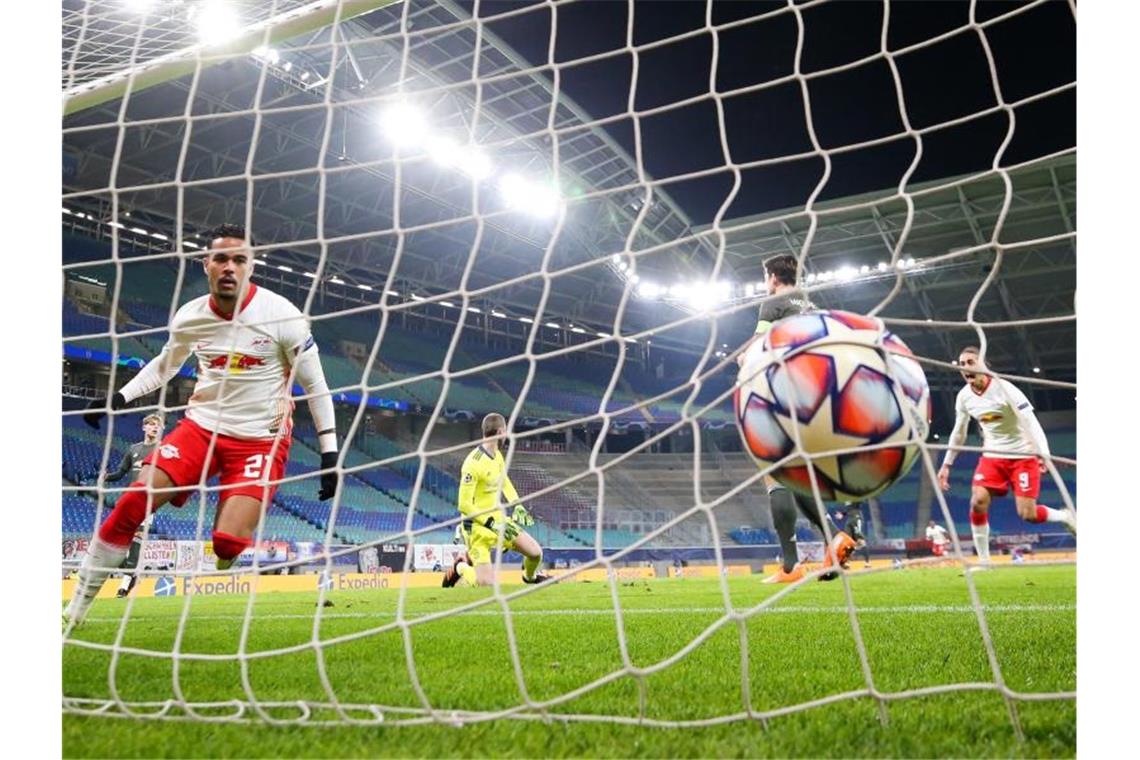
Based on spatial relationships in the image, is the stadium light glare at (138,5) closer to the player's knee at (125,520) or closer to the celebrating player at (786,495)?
the player's knee at (125,520)

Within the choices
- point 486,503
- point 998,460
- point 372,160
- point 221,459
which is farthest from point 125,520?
point 372,160

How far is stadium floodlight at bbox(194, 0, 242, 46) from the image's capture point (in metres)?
4.40

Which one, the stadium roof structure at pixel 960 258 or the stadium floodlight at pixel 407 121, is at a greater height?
the stadium floodlight at pixel 407 121

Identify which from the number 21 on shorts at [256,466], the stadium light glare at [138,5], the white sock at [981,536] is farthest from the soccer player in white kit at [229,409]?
the white sock at [981,536]

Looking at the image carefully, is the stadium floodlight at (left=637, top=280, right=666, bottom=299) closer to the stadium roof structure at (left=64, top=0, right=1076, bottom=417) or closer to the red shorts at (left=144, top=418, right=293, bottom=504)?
the stadium roof structure at (left=64, top=0, right=1076, bottom=417)

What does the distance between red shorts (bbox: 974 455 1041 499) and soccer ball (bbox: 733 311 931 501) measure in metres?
5.23

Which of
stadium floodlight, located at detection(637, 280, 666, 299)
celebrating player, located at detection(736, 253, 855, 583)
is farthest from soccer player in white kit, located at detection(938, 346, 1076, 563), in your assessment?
stadium floodlight, located at detection(637, 280, 666, 299)

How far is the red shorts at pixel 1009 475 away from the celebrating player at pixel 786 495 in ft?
5.31

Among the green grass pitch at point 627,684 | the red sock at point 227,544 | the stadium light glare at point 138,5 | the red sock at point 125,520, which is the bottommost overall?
the green grass pitch at point 627,684

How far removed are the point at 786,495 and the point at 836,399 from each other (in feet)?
13.4

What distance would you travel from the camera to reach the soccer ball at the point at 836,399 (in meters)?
2.43

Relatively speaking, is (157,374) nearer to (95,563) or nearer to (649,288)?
(95,563)
